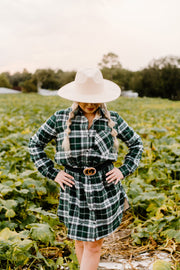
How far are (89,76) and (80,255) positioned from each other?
124 cm

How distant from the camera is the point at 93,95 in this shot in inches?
73.9

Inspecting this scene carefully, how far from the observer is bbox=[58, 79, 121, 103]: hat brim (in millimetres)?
1832

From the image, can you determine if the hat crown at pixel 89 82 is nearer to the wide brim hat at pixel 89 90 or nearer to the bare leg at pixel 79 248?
the wide brim hat at pixel 89 90

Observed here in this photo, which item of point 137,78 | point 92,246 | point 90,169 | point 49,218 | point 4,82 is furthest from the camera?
point 4,82

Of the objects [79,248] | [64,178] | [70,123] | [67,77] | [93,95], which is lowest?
[79,248]

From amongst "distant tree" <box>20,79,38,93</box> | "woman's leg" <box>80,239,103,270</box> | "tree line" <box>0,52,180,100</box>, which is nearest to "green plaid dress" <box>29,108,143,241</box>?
"woman's leg" <box>80,239,103,270</box>

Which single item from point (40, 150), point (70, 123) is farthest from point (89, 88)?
point (40, 150)

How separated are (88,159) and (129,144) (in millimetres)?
367

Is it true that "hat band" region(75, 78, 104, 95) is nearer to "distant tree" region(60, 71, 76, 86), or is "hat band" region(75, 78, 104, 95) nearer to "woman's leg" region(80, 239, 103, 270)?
"woman's leg" region(80, 239, 103, 270)

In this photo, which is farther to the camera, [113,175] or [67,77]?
[67,77]

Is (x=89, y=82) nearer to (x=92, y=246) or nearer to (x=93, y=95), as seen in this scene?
(x=93, y=95)

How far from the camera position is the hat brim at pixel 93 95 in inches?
72.1

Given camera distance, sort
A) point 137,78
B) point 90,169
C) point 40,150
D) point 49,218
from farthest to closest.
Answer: point 137,78
point 49,218
point 40,150
point 90,169

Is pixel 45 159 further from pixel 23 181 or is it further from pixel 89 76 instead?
pixel 23 181
